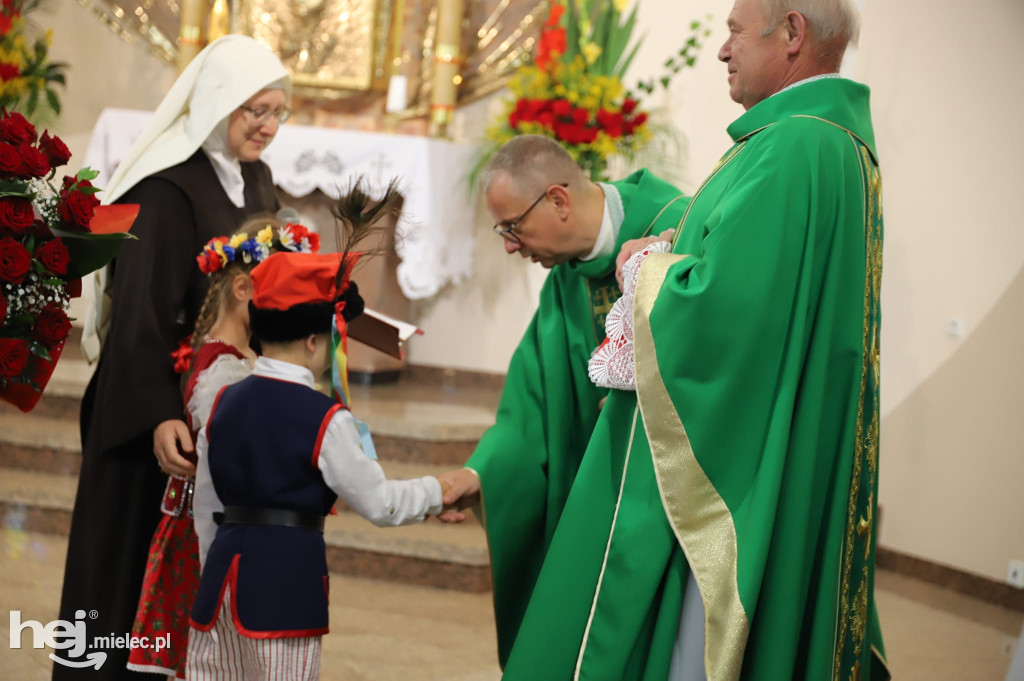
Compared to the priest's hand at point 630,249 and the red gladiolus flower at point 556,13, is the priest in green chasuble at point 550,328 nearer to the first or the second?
the priest's hand at point 630,249

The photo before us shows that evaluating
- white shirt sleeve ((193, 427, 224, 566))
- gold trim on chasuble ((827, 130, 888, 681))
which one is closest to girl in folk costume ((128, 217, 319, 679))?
white shirt sleeve ((193, 427, 224, 566))

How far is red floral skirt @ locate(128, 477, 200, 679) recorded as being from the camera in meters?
2.48

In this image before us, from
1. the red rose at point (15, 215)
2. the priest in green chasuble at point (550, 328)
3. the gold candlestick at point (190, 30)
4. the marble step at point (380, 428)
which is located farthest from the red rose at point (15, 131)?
the gold candlestick at point (190, 30)


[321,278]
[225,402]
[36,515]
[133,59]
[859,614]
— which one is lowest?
[36,515]

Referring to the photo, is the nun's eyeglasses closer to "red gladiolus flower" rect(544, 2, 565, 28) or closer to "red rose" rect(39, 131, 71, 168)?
"red rose" rect(39, 131, 71, 168)

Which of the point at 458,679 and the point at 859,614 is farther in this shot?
the point at 458,679

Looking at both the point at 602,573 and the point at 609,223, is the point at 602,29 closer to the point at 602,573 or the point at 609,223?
the point at 609,223

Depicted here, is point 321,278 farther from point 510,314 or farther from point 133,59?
point 133,59

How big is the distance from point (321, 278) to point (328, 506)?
1.59 feet

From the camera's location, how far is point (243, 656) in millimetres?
2094

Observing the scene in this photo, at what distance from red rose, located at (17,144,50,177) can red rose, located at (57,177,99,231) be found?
1.8 inches

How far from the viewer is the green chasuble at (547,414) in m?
2.40

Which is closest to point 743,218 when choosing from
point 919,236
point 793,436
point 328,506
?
Result: point 793,436

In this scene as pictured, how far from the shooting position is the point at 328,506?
2.13 metres
